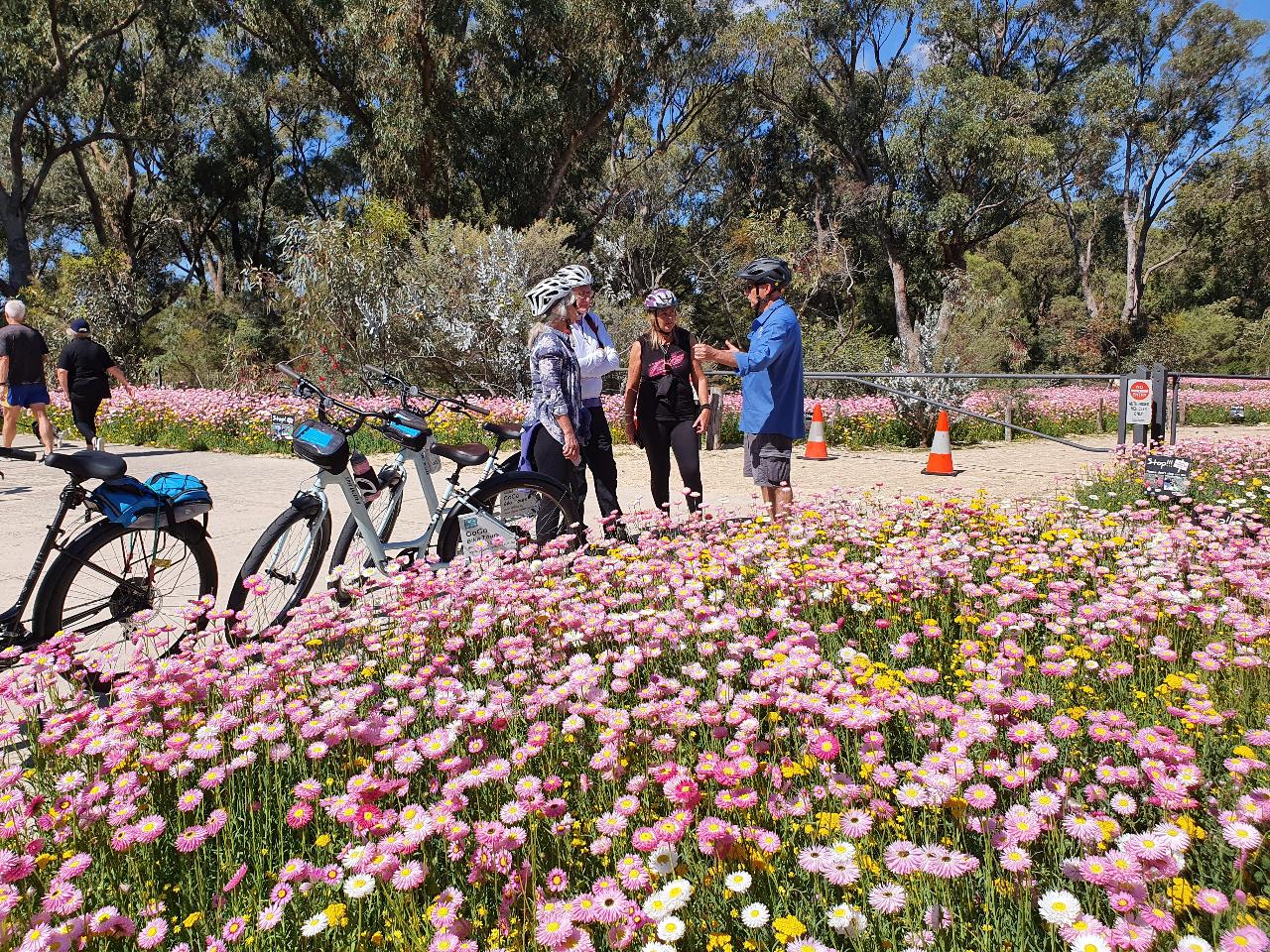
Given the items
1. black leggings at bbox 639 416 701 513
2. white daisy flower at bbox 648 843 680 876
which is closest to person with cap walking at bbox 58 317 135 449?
black leggings at bbox 639 416 701 513

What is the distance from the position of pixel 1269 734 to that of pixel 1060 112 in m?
32.9

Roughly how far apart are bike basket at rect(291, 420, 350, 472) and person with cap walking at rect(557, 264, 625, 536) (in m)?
1.54

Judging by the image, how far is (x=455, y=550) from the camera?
4.33 meters

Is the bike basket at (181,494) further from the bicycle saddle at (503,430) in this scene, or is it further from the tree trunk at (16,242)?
the tree trunk at (16,242)

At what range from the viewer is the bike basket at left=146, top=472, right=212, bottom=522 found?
3.62 meters

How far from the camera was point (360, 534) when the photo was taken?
13.5ft

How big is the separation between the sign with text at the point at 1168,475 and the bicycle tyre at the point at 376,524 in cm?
480

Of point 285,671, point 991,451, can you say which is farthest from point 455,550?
point 991,451

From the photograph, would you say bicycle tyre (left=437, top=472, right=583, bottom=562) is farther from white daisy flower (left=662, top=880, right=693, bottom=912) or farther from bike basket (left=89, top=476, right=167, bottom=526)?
white daisy flower (left=662, top=880, right=693, bottom=912)

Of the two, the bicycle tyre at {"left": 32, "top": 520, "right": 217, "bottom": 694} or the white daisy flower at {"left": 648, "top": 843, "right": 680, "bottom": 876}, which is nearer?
the white daisy flower at {"left": 648, "top": 843, "right": 680, "bottom": 876}

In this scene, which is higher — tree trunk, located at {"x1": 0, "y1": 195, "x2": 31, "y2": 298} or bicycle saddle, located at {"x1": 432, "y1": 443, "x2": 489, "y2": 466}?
tree trunk, located at {"x1": 0, "y1": 195, "x2": 31, "y2": 298}

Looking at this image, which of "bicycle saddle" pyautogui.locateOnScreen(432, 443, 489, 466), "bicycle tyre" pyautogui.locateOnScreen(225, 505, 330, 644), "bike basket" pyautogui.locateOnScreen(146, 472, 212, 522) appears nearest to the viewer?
"bike basket" pyautogui.locateOnScreen(146, 472, 212, 522)

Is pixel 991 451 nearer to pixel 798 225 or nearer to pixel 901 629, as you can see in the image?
pixel 901 629

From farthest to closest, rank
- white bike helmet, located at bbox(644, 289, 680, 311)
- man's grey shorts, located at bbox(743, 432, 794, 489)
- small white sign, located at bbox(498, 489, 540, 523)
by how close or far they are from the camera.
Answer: white bike helmet, located at bbox(644, 289, 680, 311) → man's grey shorts, located at bbox(743, 432, 794, 489) → small white sign, located at bbox(498, 489, 540, 523)
